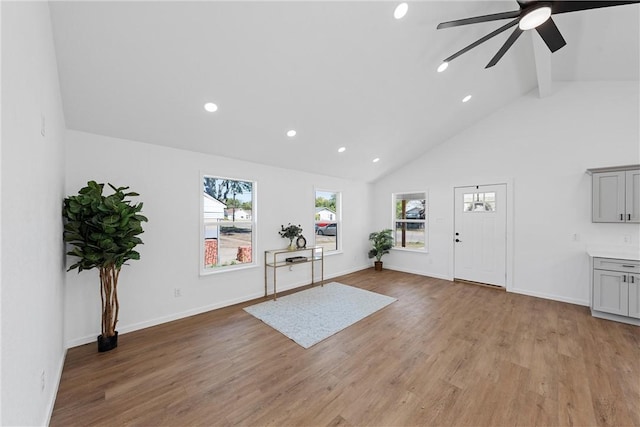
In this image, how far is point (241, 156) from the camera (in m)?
3.94

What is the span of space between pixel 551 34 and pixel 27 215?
13.4ft

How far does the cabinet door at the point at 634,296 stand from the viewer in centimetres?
313

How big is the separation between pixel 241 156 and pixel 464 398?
154 inches

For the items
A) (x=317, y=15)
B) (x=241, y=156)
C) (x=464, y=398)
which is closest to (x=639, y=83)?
(x=317, y=15)

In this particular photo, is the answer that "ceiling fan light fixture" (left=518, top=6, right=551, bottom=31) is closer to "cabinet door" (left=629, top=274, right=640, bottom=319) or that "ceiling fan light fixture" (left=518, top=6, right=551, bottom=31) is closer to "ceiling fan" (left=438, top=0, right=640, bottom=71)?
"ceiling fan" (left=438, top=0, right=640, bottom=71)

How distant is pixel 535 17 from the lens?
6.59ft

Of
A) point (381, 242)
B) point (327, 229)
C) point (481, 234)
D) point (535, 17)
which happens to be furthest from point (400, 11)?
point (381, 242)

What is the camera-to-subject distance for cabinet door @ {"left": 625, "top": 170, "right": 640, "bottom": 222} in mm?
3346

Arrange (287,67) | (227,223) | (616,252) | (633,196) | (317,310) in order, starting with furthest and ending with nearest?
(227,223)
(317,310)
(616,252)
(633,196)
(287,67)

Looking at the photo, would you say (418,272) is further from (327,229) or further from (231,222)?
(231,222)

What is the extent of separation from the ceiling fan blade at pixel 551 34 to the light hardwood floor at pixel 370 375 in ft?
9.95

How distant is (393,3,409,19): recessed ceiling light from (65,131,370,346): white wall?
283 cm

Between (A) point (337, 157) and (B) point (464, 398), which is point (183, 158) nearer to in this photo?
(A) point (337, 157)

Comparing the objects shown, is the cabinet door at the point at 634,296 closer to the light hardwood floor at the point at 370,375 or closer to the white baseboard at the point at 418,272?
the light hardwood floor at the point at 370,375
